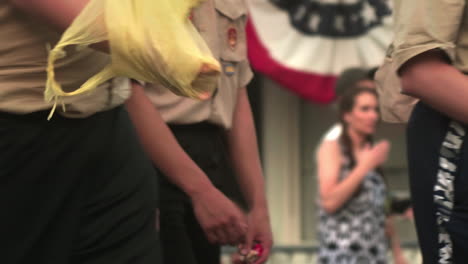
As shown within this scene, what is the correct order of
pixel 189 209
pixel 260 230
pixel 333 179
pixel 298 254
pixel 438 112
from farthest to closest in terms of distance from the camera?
1. pixel 298 254
2. pixel 333 179
3. pixel 260 230
4. pixel 189 209
5. pixel 438 112

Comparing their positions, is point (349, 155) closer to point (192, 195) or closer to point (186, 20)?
point (192, 195)

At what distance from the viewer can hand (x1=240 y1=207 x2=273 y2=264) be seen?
10.6 feet

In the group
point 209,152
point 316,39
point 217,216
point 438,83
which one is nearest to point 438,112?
point 438,83

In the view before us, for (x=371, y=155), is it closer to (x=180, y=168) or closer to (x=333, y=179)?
(x=333, y=179)

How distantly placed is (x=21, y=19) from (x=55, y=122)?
0.72 ft

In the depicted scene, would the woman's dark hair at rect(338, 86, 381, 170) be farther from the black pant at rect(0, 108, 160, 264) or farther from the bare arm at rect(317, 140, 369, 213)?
the black pant at rect(0, 108, 160, 264)

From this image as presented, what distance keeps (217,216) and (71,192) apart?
52cm

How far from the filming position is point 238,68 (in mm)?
3318

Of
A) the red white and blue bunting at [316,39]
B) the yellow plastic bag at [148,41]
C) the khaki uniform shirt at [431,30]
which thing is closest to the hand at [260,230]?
the khaki uniform shirt at [431,30]

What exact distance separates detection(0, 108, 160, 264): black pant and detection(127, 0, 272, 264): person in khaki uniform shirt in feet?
0.88

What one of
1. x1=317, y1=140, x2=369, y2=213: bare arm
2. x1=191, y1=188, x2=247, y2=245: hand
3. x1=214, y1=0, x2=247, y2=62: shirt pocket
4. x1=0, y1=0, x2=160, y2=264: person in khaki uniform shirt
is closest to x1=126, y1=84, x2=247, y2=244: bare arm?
x1=191, y1=188, x2=247, y2=245: hand

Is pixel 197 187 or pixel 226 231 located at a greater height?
pixel 197 187

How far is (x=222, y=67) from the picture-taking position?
127 inches

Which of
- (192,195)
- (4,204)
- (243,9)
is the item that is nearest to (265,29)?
(243,9)
